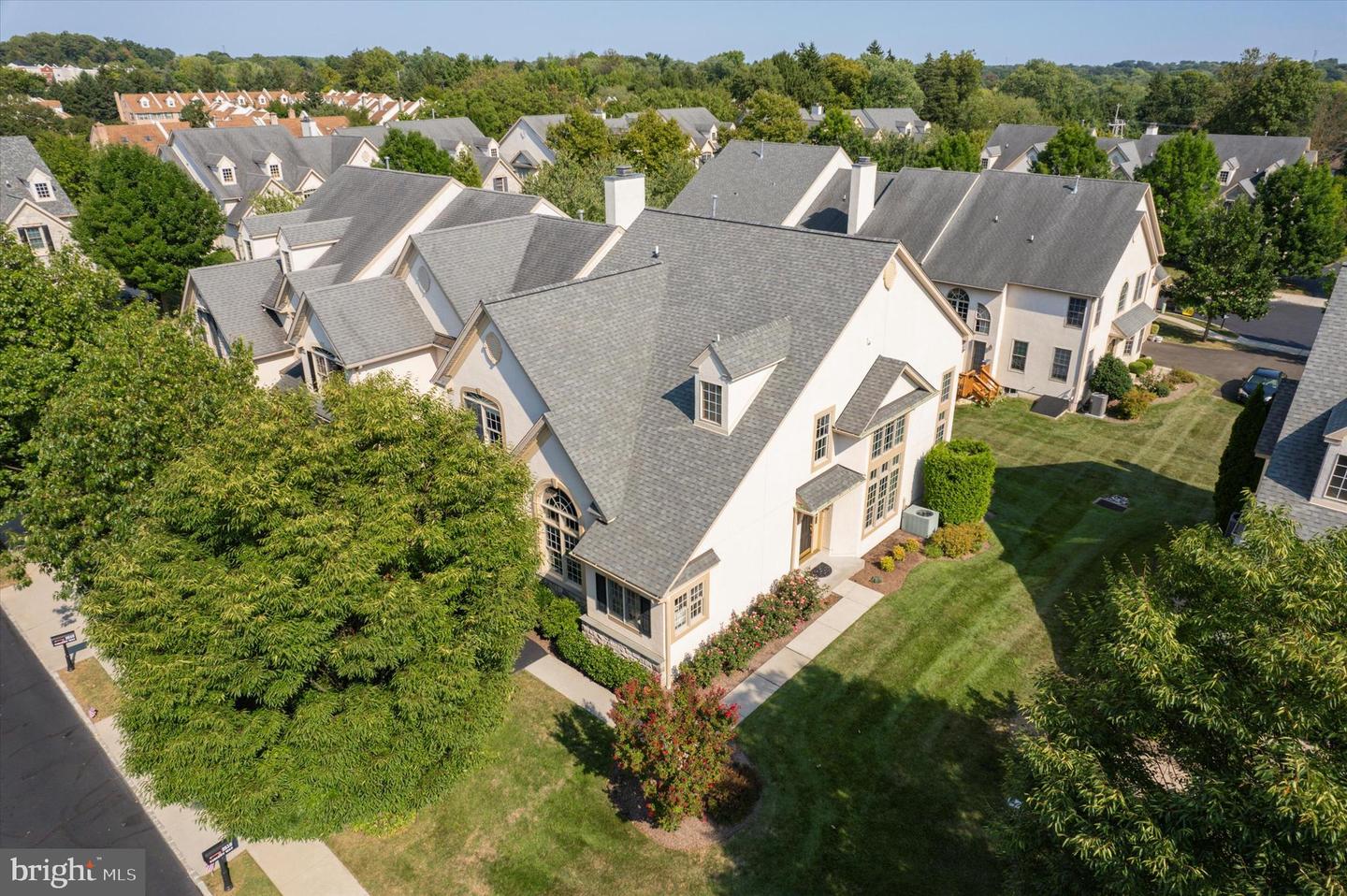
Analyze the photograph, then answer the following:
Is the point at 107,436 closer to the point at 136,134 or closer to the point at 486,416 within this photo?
the point at 486,416

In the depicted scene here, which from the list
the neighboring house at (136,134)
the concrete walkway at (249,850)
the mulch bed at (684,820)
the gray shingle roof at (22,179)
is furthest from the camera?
the neighboring house at (136,134)

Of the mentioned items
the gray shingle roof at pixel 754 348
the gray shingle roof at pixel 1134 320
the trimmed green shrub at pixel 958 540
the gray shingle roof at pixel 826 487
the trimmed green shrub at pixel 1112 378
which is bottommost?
the trimmed green shrub at pixel 958 540

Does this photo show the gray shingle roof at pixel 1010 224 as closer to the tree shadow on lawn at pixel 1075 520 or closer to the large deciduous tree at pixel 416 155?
the tree shadow on lawn at pixel 1075 520

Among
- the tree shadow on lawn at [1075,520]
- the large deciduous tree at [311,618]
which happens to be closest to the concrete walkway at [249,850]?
the large deciduous tree at [311,618]

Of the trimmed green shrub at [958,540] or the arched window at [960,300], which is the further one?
the arched window at [960,300]

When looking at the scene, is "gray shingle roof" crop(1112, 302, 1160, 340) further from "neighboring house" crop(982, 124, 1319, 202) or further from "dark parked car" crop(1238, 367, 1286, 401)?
"neighboring house" crop(982, 124, 1319, 202)

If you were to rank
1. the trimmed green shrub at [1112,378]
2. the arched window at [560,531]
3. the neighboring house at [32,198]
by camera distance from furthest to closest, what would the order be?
the neighboring house at [32,198]
the trimmed green shrub at [1112,378]
the arched window at [560,531]
